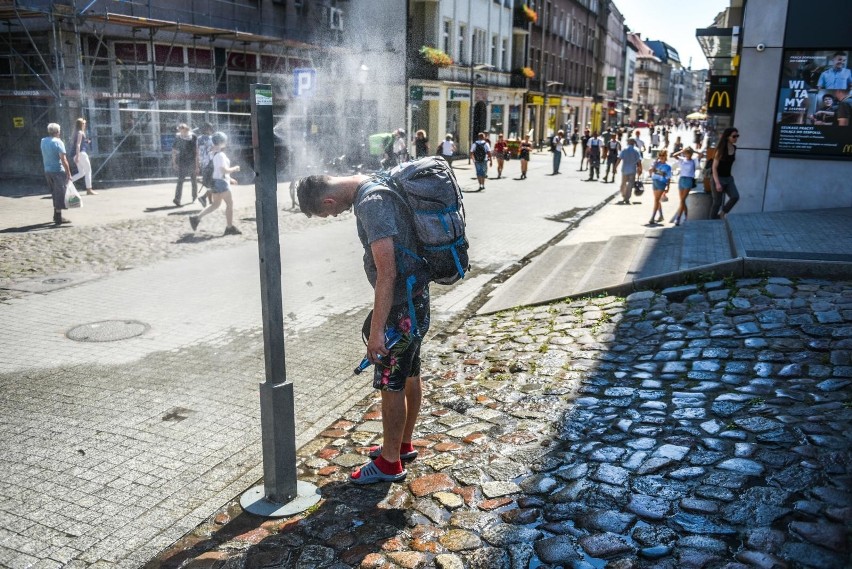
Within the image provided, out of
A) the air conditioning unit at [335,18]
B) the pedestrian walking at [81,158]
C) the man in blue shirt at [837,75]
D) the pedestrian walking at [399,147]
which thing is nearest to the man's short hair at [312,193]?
the man in blue shirt at [837,75]

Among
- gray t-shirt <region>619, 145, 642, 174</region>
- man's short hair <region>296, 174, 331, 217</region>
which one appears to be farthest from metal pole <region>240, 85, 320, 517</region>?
gray t-shirt <region>619, 145, 642, 174</region>

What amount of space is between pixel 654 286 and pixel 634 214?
904 centimetres

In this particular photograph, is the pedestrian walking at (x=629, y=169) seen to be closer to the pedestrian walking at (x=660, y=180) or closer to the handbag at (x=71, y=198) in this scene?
the pedestrian walking at (x=660, y=180)

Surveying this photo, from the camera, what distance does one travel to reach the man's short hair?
3691 millimetres

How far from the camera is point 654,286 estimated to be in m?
7.78

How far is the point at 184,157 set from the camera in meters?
16.5

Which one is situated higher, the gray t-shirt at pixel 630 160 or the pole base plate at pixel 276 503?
the gray t-shirt at pixel 630 160

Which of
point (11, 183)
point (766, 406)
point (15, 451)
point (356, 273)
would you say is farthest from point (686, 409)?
point (11, 183)

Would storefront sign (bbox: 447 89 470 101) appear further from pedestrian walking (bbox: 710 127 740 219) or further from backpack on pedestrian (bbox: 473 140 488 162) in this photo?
pedestrian walking (bbox: 710 127 740 219)

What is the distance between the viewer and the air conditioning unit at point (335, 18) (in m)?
31.2

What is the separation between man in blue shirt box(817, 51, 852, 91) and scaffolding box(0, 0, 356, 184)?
15.1m

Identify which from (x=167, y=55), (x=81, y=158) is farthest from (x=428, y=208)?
(x=167, y=55)

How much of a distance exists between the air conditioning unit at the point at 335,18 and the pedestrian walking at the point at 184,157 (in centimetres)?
1601

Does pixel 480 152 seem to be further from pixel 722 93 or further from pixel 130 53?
pixel 130 53
